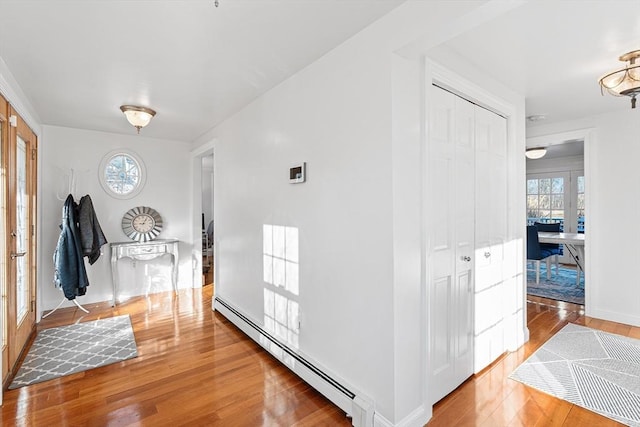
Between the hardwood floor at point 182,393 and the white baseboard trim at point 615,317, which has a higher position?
the white baseboard trim at point 615,317

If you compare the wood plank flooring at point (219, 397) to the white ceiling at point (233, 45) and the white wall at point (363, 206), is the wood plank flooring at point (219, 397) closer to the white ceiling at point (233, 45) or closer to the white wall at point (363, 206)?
the white wall at point (363, 206)

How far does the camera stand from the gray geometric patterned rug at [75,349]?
2531 mm

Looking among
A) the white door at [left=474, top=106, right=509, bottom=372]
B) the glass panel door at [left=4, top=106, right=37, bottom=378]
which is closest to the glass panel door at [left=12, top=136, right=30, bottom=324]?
the glass panel door at [left=4, top=106, right=37, bottom=378]

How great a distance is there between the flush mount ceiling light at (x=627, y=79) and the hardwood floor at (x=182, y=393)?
117 inches

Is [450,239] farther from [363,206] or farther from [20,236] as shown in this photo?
[20,236]

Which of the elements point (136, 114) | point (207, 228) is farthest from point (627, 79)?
point (207, 228)

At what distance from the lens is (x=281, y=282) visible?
272 centimetres

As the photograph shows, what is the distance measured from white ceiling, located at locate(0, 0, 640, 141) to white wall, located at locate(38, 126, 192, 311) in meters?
1.24

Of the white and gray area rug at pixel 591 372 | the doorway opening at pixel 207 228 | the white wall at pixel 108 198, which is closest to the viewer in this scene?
the white and gray area rug at pixel 591 372

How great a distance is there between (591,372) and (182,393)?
310cm

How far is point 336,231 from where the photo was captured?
→ 6.86 ft

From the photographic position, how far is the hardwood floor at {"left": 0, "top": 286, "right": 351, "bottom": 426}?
6.43 feet

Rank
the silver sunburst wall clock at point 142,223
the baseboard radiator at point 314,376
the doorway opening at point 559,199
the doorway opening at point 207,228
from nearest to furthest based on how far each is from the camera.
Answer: the baseboard radiator at point 314,376 < the silver sunburst wall clock at point 142,223 < the doorway opening at point 559,199 < the doorway opening at point 207,228

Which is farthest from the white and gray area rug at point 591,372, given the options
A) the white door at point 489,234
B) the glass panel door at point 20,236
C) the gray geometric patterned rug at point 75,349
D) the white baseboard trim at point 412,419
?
the glass panel door at point 20,236
